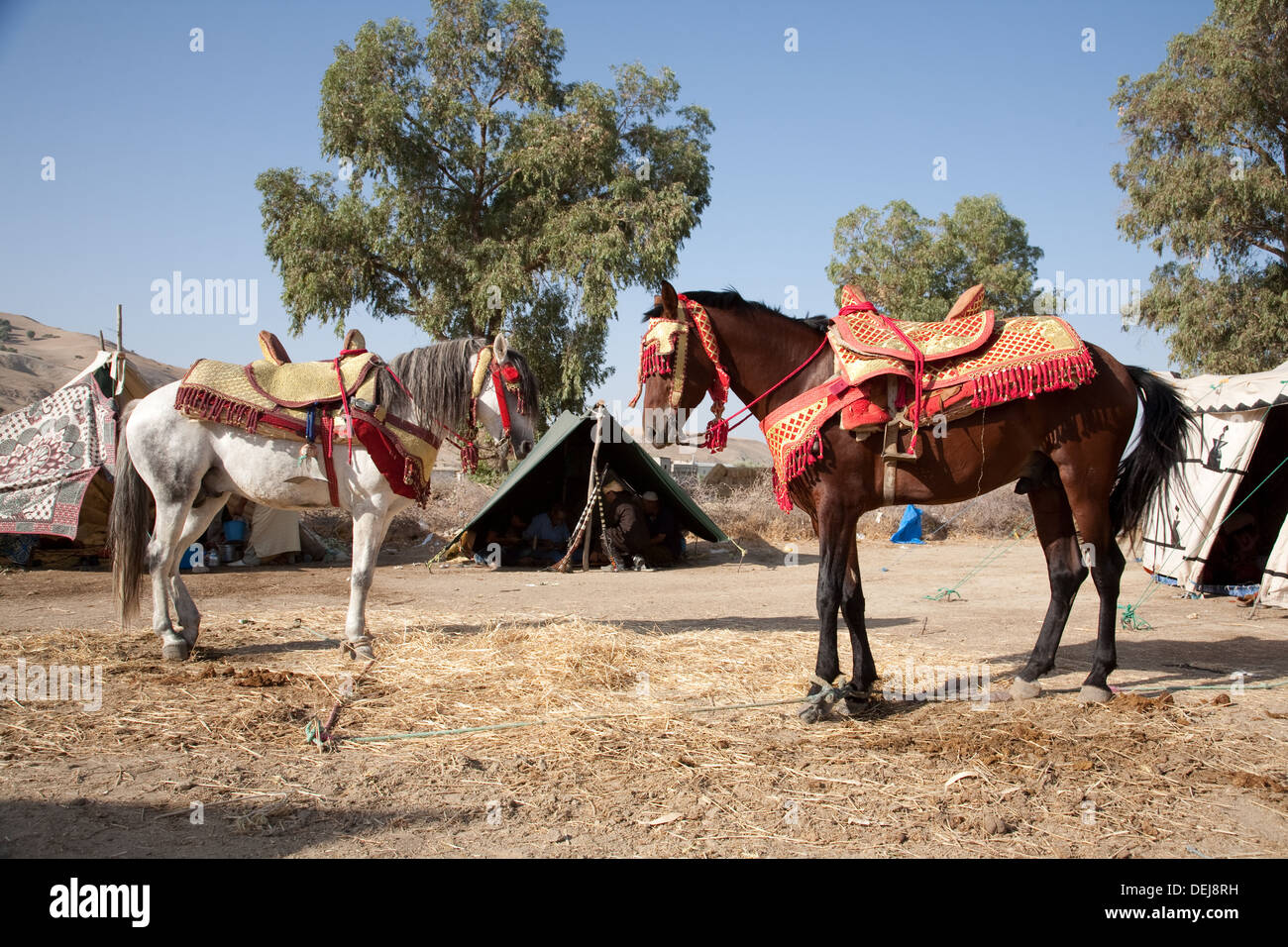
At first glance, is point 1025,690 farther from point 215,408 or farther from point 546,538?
point 546,538

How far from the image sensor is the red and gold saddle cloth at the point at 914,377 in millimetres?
4039

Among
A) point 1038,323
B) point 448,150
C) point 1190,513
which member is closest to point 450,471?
point 448,150

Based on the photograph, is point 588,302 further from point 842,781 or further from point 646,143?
point 842,781

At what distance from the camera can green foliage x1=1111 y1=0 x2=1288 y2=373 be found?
16641 mm

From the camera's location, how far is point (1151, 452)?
457cm

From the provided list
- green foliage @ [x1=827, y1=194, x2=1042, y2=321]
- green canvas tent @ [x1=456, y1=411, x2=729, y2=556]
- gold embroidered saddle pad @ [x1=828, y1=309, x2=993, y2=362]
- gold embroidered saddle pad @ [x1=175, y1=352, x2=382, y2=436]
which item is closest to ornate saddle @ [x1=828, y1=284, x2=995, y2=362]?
gold embroidered saddle pad @ [x1=828, y1=309, x2=993, y2=362]

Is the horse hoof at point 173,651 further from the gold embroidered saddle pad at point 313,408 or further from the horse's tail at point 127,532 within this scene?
the gold embroidered saddle pad at point 313,408

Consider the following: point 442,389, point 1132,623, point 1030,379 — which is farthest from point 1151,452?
point 442,389

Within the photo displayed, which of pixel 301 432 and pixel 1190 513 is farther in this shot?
pixel 1190 513

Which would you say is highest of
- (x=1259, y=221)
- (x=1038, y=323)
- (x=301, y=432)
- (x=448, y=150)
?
(x=448, y=150)

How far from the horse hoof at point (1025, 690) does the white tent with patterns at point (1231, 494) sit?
178 inches

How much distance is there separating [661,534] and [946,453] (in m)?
7.70
